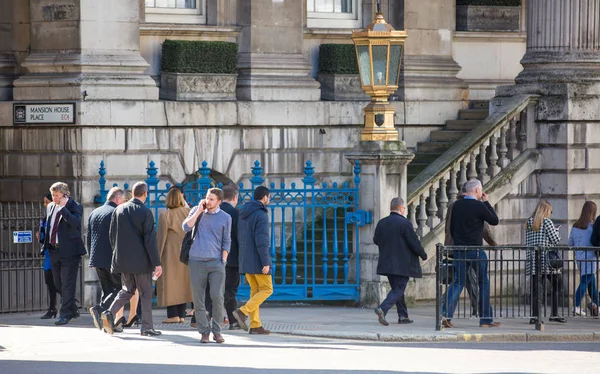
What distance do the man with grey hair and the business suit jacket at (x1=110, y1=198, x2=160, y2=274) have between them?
3.57m

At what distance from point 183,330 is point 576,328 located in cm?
465

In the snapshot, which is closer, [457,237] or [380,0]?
[457,237]

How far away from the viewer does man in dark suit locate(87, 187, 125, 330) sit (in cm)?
1783

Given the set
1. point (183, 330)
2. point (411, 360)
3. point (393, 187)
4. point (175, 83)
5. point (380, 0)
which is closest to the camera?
point (411, 360)

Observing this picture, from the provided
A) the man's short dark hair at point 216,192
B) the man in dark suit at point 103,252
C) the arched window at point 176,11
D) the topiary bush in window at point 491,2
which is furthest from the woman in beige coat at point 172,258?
the topiary bush in window at point 491,2

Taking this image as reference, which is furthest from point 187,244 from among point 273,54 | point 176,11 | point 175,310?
point 273,54

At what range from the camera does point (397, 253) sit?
729 inches

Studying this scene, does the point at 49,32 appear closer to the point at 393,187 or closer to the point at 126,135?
the point at 126,135

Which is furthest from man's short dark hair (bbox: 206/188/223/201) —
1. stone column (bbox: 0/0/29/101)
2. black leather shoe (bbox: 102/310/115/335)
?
stone column (bbox: 0/0/29/101)

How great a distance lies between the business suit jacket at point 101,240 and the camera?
58.5 feet

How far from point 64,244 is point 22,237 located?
1.05 metres

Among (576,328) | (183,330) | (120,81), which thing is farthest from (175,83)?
(576,328)

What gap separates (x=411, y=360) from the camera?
16.0 meters

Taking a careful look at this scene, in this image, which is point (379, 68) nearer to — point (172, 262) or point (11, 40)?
point (172, 262)
